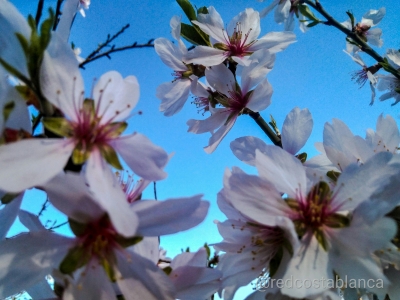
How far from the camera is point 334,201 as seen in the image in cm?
104

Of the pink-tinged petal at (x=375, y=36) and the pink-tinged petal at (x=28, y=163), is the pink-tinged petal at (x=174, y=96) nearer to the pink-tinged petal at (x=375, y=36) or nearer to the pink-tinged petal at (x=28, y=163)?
the pink-tinged petal at (x=28, y=163)

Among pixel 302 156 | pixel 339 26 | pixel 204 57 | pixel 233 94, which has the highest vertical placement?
pixel 339 26

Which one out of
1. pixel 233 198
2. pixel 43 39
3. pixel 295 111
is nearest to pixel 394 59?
pixel 295 111

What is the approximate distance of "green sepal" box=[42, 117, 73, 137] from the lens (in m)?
0.81

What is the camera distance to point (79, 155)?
0.81 meters

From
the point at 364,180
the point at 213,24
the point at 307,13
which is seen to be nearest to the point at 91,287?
the point at 364,180

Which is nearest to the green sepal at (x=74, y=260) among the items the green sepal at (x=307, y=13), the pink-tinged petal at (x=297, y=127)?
the pink-tinged petal at (x=297, y=127)

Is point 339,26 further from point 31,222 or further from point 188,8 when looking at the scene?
point 31,222

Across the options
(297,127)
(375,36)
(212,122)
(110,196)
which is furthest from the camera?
(375,36)

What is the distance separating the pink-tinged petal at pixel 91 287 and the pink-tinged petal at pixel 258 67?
1.18 meters

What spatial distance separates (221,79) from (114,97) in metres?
0.94

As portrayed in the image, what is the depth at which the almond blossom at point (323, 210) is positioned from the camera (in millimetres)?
897

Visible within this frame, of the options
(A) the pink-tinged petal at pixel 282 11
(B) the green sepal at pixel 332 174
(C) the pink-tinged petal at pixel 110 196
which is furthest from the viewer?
(A) the pink-tinged petal at pixel 282 11

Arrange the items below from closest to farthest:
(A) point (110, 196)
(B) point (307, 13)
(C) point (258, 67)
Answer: (A) point (110, 196) < (C) point (258, 67) < (B) point (307, 13)
